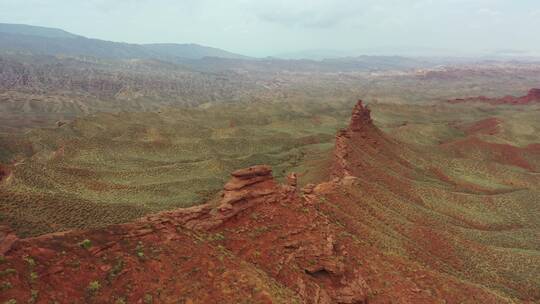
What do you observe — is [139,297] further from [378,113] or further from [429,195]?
[378,113]

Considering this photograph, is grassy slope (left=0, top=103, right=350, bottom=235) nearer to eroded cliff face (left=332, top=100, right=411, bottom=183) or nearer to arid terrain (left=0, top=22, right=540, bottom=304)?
arid terrain (left=0, top=22, right=540, bottom=304)

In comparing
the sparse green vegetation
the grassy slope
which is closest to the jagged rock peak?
the grassy slope

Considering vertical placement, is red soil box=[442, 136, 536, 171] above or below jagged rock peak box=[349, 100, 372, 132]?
below

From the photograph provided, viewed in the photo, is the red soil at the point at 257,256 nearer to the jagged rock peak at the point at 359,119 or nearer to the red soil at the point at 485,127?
the jagged rock peak at the point at 359,119

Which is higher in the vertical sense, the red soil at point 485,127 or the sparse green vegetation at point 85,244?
the sparse green vegetation at point 85,244

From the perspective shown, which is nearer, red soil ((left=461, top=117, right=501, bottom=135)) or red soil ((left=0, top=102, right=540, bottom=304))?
red soil ((left=0, top=102, right=540, bottom=304))

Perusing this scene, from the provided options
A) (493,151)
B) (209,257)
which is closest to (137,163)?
(209,257)

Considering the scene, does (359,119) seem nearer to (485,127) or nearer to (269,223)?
(269,223)

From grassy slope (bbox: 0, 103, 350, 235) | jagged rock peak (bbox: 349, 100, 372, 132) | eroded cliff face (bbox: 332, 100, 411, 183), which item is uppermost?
jagged rock peak (bbox: 349, 100, 372, 132)

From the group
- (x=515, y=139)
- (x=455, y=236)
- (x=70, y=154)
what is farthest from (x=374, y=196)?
(x=515, y=139)

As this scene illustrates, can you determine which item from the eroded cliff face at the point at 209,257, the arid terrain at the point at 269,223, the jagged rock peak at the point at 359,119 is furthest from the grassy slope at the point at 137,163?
the eroded cliff face at the point at 209,257

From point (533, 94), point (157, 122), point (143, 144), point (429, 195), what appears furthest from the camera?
point (533, 94)
